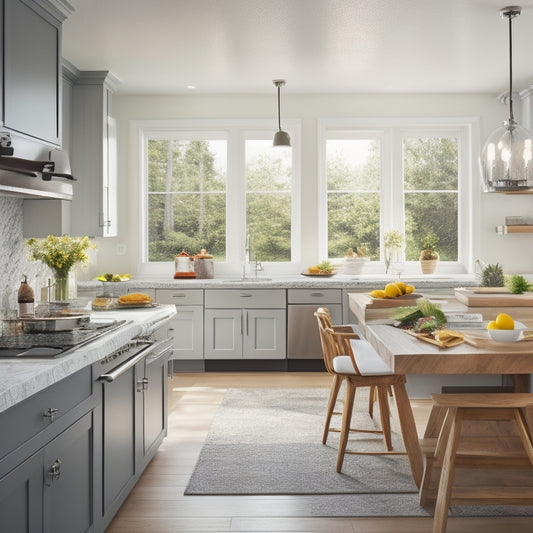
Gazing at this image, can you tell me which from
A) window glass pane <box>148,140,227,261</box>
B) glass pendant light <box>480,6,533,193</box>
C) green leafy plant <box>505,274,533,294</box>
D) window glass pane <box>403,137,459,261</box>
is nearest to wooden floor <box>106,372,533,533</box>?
green leafy plant <box>505,274,533,294</box>

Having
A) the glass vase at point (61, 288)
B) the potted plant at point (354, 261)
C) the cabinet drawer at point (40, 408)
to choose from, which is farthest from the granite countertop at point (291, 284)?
the cabinet drawer at point (40, 408)

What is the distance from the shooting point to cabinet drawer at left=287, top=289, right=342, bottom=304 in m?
6.36

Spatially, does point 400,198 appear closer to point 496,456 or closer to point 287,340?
point 287,340

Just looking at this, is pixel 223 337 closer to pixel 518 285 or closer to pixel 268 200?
pixel 268 200

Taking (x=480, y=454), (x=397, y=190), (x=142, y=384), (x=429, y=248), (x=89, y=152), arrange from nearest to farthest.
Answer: (x=480, y=454) < (x=142, y=384) < (x=89, y=152) < (x=429, y=248) < (x=397, y=190)

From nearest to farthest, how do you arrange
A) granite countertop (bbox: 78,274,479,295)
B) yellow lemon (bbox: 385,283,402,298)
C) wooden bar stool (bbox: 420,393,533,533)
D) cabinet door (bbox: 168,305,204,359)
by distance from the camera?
wooden bar stool (bbox: 420,393,533,533) → yellow lemon (bbox: 385,283,402,298) → granite countertop (bbox: 78,274,479,295) → cabinet door (bbox: 168,305,204,359)

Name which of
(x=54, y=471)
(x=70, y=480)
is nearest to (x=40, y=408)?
(x=54, y=471)

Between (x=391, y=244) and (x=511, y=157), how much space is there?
133 inches

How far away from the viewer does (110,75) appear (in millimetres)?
6016

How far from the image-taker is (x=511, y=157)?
3.45m

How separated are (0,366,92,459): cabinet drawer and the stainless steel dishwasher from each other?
153 inches

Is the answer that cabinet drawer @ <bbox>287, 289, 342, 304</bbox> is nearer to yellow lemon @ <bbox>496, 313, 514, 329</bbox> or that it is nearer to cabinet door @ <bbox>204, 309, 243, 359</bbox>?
cabinet door @ <bbox>204, 309, 243, 359</bbox>

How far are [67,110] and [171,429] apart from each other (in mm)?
3019

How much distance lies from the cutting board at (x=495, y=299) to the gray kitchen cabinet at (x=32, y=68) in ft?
8.09
